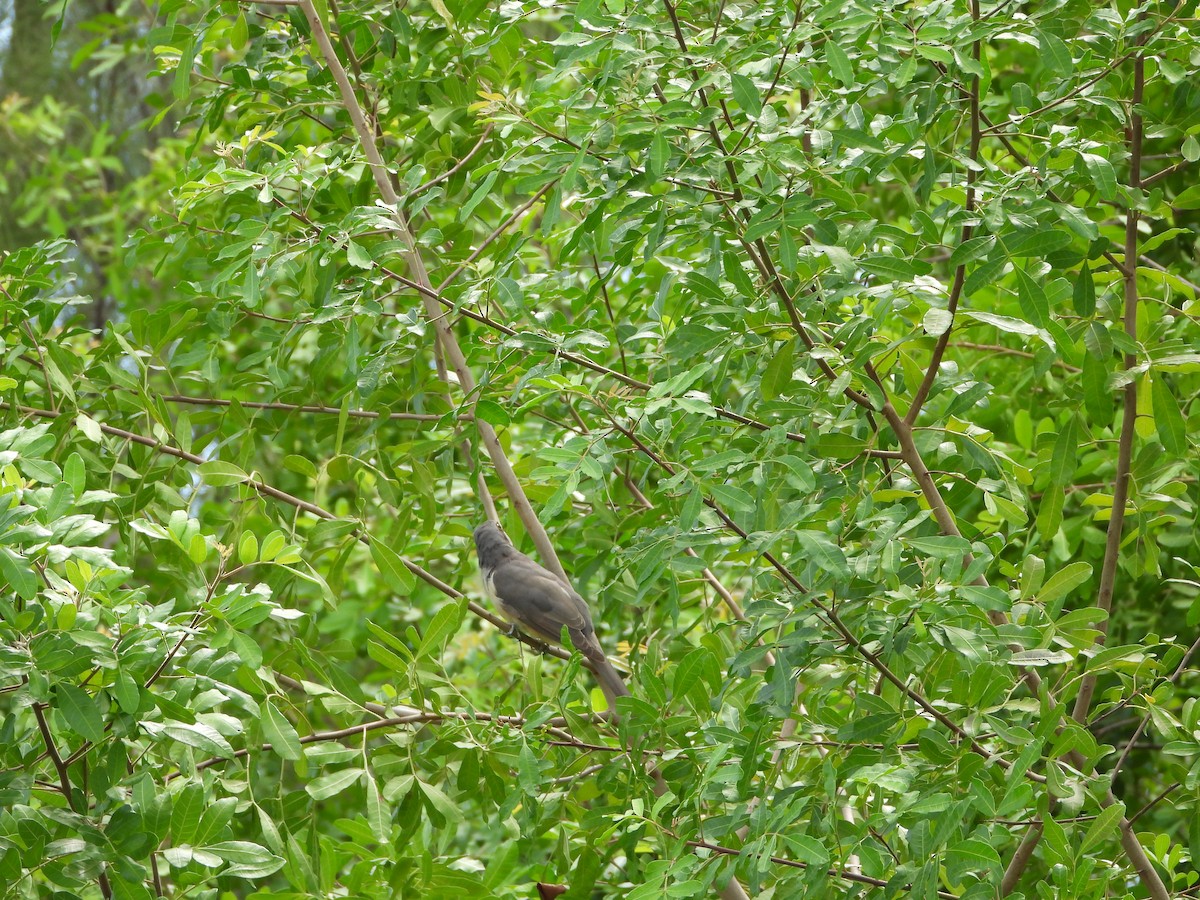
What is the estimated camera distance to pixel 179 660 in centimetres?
257

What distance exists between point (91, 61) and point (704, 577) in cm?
775

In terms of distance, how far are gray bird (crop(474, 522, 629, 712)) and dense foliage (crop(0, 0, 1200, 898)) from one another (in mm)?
139

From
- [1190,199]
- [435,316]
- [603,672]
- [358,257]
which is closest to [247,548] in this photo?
[358,257]

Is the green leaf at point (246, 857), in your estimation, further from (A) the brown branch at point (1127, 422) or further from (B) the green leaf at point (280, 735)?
(A) the brown branch at point (1127, 422)

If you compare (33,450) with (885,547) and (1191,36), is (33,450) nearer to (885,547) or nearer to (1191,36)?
(885,547)

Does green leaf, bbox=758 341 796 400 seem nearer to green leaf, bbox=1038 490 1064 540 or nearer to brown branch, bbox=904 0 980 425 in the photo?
brown branch, bbox=904 0 980 425

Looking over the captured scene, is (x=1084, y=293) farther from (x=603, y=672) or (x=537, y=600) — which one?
(x=537, y=600)

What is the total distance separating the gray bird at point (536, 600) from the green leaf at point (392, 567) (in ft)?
1.77

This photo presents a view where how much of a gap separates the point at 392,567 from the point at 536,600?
2.64ft

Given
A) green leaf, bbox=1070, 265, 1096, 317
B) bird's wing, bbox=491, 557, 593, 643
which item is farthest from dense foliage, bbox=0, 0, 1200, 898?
bird's wing, bbox=491, 557, 593, 643

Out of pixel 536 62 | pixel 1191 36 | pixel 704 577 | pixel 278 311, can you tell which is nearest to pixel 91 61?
pixel 278 311

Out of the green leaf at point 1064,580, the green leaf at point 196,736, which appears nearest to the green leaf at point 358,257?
the green leaf at point 196,736

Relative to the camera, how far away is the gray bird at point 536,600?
3650 millimetres

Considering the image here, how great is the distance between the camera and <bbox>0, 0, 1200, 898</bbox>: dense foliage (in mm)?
2434
